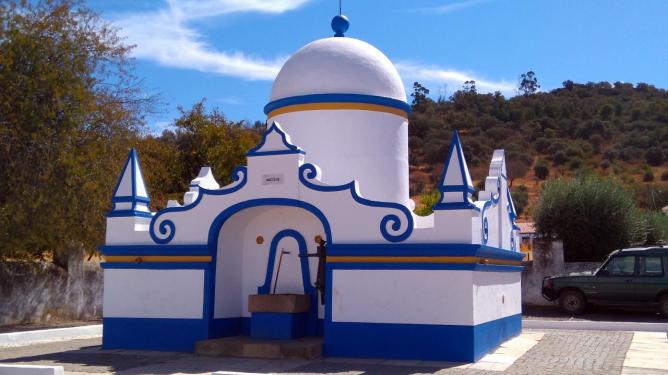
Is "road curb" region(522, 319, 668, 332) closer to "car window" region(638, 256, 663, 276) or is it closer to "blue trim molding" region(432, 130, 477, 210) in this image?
"car window" region(638, 256, 663, 276)

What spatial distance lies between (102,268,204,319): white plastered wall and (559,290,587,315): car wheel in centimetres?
1287

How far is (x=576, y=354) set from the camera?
42.7 feet

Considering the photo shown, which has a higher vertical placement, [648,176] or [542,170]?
[542,170]

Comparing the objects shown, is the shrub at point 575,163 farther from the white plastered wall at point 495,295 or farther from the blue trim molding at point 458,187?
the blue trim molding at point 458,187

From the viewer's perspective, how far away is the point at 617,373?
35.3ft

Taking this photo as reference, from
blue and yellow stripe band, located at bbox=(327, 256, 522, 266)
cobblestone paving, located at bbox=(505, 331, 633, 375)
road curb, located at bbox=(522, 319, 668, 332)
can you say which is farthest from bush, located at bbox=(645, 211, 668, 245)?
blue and yellow stripe band, located at bbox=(327, 256, 522, 266)

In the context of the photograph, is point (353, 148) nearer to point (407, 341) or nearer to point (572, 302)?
point (407, 341)

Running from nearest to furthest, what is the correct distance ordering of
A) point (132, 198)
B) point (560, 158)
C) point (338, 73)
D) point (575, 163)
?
point (132, 198) < point (338, 73) < point (575, 163) < point (560, 158)

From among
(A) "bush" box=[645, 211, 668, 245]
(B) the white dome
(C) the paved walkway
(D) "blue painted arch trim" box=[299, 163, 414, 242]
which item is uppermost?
(B) the white dome

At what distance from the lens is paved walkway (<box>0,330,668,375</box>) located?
35.8ft

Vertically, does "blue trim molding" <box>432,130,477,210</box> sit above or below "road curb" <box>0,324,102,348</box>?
above

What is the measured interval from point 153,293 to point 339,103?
5.14 meters

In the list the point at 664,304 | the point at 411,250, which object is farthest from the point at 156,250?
the point at 664,304

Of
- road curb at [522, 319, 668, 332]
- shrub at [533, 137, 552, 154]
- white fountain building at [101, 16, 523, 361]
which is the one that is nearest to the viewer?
white fountain building at [101, 16, 523, 361]
